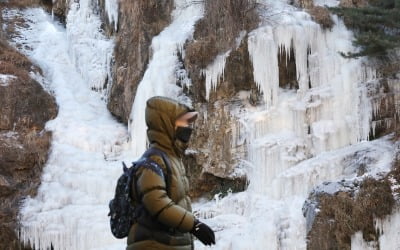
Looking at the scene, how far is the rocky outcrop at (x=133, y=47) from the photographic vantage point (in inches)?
600

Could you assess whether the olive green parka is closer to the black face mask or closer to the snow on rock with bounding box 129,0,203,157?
the black face mask

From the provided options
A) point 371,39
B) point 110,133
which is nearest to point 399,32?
point 371,39

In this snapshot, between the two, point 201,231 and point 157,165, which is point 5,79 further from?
point 201,231

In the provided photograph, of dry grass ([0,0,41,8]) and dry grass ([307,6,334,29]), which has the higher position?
dry grass ([307,6,334,29])

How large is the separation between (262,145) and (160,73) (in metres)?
3.38

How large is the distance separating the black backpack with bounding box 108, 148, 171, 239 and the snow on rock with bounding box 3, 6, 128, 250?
8.78 metres

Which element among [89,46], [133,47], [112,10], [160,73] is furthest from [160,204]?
[89,46]

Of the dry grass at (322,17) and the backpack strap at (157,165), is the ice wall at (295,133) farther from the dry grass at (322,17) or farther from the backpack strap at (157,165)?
the backpack strap at (157,165)

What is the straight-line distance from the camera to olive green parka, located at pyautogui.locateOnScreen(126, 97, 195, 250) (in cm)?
285

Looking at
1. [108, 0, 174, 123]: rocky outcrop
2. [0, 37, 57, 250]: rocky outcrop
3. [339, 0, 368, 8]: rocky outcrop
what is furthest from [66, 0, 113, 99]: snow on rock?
[339, 0, 368, 8]: rocky outcrop

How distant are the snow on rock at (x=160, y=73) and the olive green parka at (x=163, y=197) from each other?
10.6m

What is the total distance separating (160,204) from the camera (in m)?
2.83

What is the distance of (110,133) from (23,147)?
2.15 m

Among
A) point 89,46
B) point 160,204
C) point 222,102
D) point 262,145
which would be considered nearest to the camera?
point 160,204
